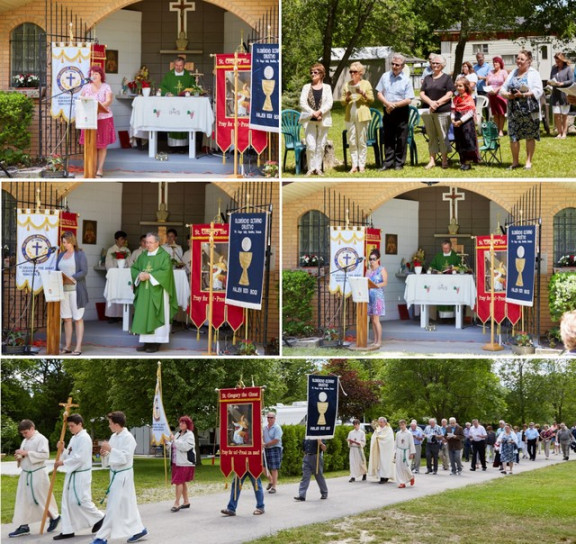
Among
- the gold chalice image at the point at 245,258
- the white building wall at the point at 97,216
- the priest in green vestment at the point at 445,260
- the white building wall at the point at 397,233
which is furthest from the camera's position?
the white building wall at the point at 397,233

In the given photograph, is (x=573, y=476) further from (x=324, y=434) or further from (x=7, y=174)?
(x=7, y=174)

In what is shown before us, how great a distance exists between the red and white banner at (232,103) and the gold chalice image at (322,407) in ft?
10.3

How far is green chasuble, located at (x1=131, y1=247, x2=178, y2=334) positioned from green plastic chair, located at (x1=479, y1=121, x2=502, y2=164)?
4.44m

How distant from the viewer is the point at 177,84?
Result: 13.7m

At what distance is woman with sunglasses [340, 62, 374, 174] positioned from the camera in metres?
11.3

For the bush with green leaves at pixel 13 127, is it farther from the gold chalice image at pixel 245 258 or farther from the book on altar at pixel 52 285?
the gold chalice image at pixel 245 258

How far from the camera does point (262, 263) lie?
10.8 metres

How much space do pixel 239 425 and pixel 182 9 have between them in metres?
7.58

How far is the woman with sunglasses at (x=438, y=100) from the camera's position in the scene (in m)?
11.3

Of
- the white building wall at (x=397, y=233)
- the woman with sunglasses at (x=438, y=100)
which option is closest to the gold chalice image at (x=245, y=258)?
the woman with sunglasses at (x=438, y=100)

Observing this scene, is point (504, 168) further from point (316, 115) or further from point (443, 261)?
point (443, 261)

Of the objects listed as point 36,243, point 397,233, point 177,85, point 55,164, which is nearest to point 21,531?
point 36,243

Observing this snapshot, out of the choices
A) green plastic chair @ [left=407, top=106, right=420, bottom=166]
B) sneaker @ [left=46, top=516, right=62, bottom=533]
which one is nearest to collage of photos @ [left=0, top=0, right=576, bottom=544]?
sneaker @ [left=46, top=516, right=62, bottom=533]

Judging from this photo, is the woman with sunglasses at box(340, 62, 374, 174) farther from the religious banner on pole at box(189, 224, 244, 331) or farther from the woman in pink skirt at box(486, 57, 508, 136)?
the woman in pink skirt at box(486, 57, 508, 136)
